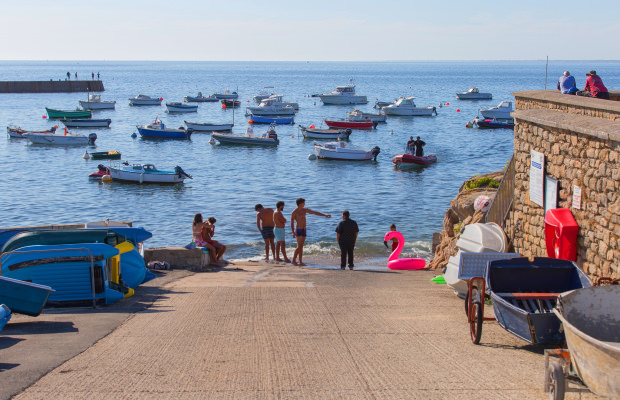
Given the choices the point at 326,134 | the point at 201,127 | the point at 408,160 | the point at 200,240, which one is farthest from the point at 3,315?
the point at 201,127

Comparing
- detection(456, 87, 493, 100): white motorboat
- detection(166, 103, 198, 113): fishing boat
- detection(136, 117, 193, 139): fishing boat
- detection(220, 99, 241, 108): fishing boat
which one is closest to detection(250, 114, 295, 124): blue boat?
detection(166, 103, 198, 113): fishing boat

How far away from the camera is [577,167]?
1023 cm

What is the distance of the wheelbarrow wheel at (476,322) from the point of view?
8.02 meters

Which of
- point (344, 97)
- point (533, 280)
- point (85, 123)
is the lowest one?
point (85, 123)

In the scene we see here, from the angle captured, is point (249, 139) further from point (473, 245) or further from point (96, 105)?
point (473, 245)

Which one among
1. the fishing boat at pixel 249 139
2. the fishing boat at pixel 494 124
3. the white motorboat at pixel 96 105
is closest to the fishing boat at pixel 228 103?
the white motorboat at pixel 96 105

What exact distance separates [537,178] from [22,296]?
8.60 meters

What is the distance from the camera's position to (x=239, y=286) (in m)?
12.6

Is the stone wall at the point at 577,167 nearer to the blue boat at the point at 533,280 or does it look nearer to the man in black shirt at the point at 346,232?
the blue boat at the point at 533,280

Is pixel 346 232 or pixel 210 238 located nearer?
pixel 346 232

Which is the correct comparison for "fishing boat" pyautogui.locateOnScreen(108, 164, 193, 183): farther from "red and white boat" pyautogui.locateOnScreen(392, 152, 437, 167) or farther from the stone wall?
the stone wall

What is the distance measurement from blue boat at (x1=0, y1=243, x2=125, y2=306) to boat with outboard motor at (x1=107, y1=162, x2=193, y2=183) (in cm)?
2886

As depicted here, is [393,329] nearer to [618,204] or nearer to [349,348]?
[349,348]

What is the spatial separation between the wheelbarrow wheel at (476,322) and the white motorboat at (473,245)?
2.13 m
